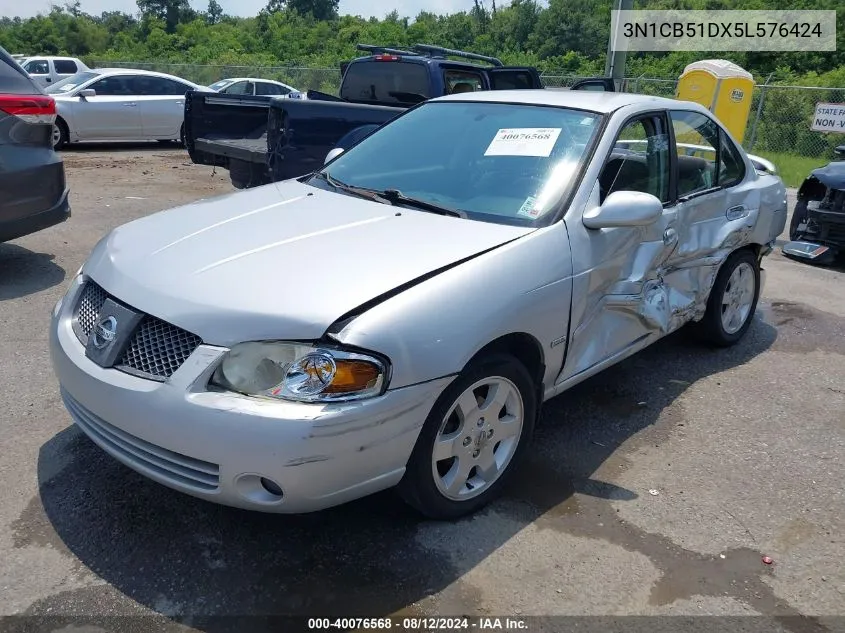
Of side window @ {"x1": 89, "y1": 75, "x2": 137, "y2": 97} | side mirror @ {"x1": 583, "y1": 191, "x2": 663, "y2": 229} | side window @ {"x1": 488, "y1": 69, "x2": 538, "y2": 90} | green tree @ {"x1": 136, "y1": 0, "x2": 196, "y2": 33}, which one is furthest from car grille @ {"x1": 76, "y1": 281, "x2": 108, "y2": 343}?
green tree @ {"x1": 136, "y1": 0, "x2": 196, "y2": 33}

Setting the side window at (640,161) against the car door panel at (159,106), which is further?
the car door panel at (159,106)

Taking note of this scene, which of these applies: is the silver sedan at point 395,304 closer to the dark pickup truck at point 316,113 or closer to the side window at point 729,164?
the side window at point 729,164

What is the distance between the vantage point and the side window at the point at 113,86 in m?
13.6

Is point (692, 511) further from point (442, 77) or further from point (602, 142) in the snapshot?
point (442, 77)

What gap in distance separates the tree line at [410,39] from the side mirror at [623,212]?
31.1 metres

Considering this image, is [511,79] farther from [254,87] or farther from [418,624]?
[254,87]

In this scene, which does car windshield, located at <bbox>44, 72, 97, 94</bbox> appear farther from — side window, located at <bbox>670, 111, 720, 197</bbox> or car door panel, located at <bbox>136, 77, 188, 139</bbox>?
side window, located at <bbox>670, 111, 720, 197</bbox>

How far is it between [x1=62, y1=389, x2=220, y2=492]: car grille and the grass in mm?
14137

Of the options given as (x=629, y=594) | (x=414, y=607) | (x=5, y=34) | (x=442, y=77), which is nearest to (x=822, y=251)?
(x=442, y=77)

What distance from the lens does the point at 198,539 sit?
9.29ft

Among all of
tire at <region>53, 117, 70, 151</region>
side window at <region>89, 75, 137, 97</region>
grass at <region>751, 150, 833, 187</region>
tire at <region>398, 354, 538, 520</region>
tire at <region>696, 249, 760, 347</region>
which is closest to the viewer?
tire at <region>398, 354, 538, 520</region>

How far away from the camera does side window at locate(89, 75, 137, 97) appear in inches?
535

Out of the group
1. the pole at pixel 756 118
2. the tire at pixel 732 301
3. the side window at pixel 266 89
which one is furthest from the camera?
the side window at pixel 266 89

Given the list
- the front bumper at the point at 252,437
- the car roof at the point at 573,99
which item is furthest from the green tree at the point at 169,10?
the front bumper at the point at 252,437
